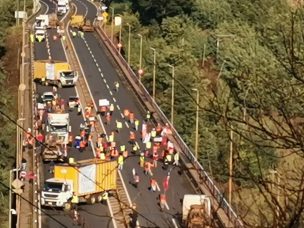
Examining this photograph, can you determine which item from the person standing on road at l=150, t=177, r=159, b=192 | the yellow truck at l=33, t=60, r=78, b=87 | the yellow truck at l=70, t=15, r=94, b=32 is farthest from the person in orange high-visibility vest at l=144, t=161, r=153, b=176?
the yellow truck at l=70, t=15, r=94, b=32

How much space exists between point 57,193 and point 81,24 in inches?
2256

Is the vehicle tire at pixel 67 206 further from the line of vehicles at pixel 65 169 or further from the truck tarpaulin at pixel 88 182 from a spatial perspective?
the truck tarpaulin at pixel 88 182

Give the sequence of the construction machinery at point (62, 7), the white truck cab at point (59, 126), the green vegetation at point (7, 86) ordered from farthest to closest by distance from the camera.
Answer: the construction machinery at point (62, 7), the white truck cab at point (59, 126), the green vegetation at point (7, 86)

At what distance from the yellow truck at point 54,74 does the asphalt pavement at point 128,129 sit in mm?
1821

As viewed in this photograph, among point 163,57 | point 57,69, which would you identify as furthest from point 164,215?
point 163,57

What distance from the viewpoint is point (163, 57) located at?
6544cm

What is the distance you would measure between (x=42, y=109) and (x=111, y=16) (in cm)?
4605

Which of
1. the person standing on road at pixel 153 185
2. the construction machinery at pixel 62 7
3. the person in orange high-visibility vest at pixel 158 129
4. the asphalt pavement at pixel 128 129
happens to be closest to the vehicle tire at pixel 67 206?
the asphalt pavement at pixel 128 129

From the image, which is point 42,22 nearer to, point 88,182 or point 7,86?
point 7,86

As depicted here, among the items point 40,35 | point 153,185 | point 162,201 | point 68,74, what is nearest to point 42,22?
point 40,35

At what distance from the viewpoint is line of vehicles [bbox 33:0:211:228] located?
28.0m

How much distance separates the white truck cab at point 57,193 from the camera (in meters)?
31.6

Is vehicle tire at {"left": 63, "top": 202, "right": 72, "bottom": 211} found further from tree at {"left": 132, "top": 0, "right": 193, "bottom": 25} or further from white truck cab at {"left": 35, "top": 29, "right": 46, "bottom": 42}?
tree at {"left": 132, "top": 0, "right": 193, "bottom": 25}

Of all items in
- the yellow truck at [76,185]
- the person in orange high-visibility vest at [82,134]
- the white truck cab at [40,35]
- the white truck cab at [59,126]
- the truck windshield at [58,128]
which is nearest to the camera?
the yellow truck at [76,185]
